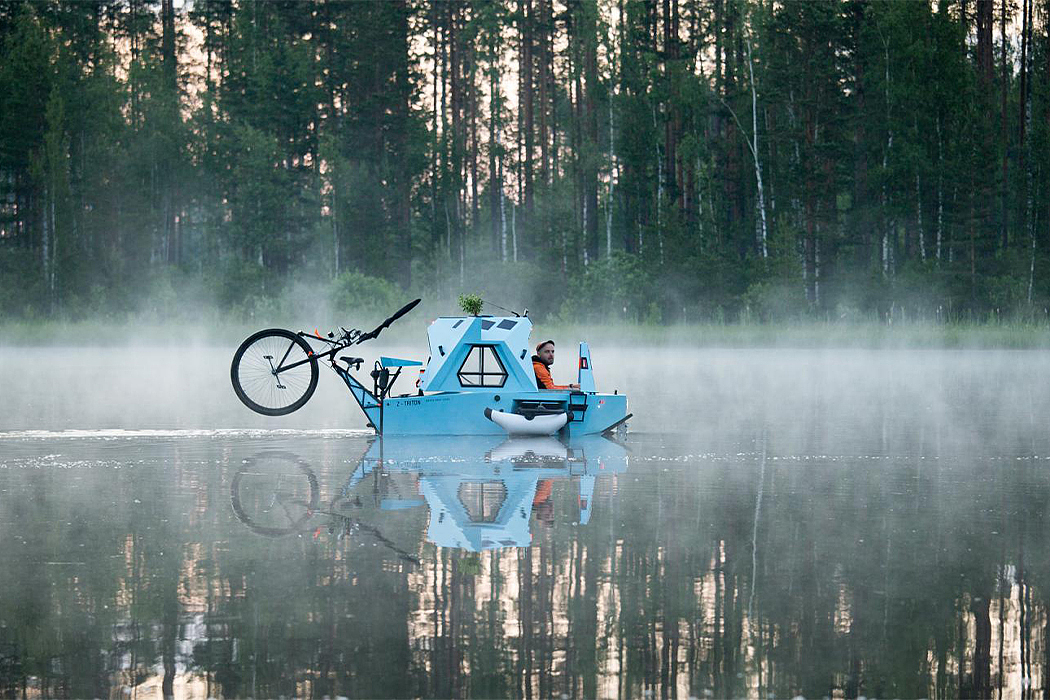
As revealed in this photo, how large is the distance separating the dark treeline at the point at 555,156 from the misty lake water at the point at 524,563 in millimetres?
40990

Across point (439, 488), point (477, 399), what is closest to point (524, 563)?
point (439, 488)

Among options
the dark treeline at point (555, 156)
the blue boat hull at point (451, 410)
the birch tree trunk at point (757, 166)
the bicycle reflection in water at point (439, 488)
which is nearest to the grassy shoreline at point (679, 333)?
the dark treeline at point (555, 156)

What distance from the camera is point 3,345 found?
53.9m

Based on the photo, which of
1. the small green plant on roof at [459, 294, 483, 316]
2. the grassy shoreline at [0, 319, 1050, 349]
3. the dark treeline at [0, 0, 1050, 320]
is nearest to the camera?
the small green plant on roof at [459, 294, 483, 316]

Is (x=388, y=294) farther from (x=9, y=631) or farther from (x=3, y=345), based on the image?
(x=9, y=631)

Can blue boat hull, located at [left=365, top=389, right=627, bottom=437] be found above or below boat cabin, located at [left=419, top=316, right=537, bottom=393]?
below

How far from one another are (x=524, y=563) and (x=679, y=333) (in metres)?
44.8

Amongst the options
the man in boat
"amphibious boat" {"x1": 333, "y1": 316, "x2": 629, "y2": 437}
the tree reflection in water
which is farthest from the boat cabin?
the tree reflection in water

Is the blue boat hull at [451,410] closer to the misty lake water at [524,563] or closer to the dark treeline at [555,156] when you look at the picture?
the misty lake water at [524,563]

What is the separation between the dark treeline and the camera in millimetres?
60094

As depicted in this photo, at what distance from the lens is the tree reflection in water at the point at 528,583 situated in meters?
7.05

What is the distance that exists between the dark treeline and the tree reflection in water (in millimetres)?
43795

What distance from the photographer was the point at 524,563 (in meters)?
9.71

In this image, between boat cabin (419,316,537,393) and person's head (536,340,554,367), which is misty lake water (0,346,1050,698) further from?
person's head (536,340,554,367)
